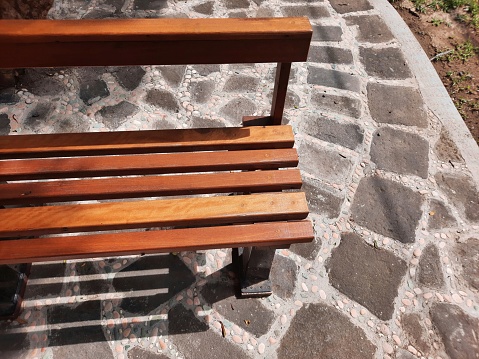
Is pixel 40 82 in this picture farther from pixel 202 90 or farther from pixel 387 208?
pixel 387 208

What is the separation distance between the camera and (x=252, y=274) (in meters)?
2.30

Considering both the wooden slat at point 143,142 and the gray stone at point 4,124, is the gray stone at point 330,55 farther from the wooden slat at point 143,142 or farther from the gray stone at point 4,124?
the gray stone at point 4,124

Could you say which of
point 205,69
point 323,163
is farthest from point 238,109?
point 323,163

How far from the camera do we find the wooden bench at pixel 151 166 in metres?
1.64

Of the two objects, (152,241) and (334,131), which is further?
(334,131)

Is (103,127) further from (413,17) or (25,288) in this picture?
(413,17)

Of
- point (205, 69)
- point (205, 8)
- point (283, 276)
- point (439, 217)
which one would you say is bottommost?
point (283, 276)

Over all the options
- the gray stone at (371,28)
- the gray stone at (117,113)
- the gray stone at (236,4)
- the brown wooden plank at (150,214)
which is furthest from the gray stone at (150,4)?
the brown wooden plank at (150,214)

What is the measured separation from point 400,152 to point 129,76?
2302 millimetres

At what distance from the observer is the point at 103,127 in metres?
3.04

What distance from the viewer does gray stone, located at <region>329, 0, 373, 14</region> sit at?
412cm

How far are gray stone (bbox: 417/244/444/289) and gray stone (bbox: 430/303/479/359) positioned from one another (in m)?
0.14

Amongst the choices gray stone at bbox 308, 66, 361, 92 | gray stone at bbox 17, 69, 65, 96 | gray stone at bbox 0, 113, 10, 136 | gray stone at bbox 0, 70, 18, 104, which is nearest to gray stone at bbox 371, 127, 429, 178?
gray stone at bbox 308, 66, 361, 92

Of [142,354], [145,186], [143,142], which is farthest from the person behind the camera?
[142,354]
